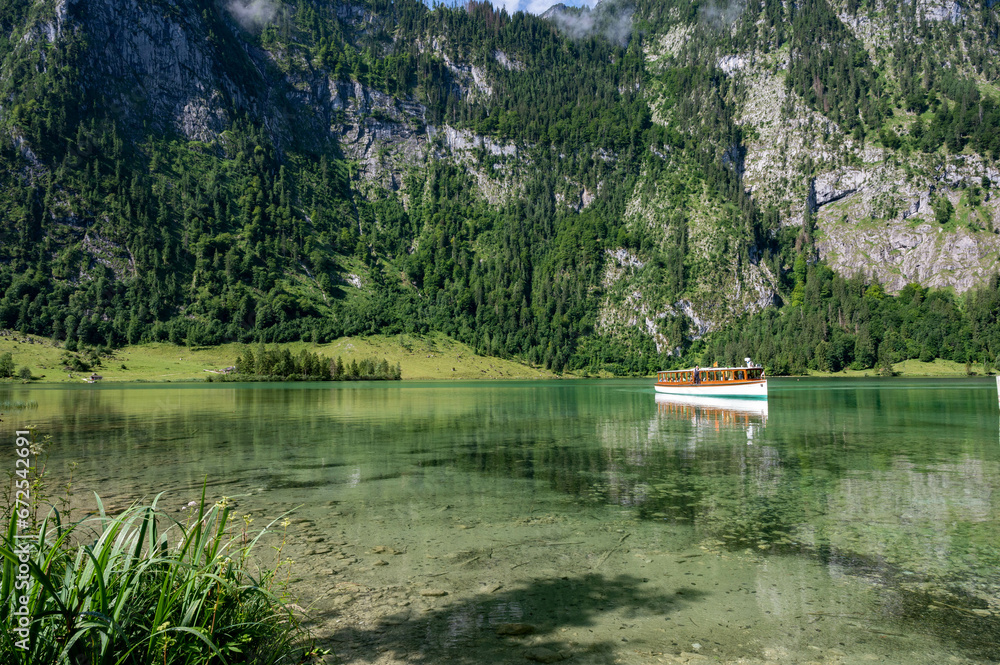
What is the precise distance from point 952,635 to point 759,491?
9.67m

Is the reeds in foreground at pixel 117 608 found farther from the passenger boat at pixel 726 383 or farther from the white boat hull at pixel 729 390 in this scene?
the white boat hull at pixel 729 390

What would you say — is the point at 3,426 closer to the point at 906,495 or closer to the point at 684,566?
the point at 684,566

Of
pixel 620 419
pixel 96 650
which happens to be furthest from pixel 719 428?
pixel 96 650

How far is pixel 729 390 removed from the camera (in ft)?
218

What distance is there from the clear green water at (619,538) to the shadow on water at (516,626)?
0.04 meters

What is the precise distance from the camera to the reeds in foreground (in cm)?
453

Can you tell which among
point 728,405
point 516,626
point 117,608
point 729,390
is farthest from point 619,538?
point 729,390

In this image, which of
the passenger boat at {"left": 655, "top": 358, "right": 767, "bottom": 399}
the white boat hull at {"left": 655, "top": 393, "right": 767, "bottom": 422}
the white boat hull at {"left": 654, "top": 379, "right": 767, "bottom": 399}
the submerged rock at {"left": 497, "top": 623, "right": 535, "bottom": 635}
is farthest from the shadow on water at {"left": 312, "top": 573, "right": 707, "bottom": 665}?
the white boat hull at {"left": 654, "top": 379, "right": 767, "bottom": 399}

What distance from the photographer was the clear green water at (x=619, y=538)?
7.75m

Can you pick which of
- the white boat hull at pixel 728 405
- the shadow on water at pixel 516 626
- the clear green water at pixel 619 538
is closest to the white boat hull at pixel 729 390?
the white boat hull at pixel 728 405

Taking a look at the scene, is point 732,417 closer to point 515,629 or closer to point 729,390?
point 729,390

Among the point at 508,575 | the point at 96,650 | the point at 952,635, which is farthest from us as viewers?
the point at 508,575

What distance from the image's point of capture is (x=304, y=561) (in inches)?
432

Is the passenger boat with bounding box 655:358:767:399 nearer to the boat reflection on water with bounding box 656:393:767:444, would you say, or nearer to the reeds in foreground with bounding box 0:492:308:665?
the boat reflection on water with bounding box 656:393:767:444
